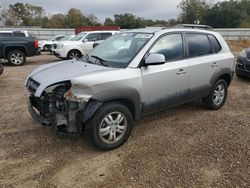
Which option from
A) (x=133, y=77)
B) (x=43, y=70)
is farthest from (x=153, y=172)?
(x=43, y=70)

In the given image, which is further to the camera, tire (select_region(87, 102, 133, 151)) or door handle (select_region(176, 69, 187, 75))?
door handle (select_region(176, 69, 187, 75))

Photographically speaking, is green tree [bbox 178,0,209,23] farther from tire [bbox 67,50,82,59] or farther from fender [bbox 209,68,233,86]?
fender [bbox 209,68,233,86]

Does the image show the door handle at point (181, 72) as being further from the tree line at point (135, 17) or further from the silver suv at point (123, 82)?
the tree line at point (135, 17)

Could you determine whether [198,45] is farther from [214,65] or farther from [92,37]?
[92,37]

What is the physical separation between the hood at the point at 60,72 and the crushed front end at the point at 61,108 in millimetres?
74

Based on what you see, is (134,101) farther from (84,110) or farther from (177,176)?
(177,176)

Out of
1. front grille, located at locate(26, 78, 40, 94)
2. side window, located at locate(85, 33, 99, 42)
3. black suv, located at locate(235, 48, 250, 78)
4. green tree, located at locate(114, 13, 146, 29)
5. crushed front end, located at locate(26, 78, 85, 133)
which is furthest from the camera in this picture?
green tree, located at locate(114, 13, 146, 29)

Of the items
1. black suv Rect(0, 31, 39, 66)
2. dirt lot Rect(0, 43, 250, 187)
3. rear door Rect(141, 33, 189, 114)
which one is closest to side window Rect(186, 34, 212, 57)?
rear door Rect(141, 33, 189, 114)

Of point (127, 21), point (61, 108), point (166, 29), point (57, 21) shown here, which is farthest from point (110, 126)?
point (57, 21)

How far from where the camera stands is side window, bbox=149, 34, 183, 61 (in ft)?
14.3

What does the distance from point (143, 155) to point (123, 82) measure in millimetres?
1067

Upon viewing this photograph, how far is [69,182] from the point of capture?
3.21 metres

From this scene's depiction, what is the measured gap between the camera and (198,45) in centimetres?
505

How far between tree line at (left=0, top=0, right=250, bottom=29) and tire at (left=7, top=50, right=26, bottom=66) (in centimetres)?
4135
